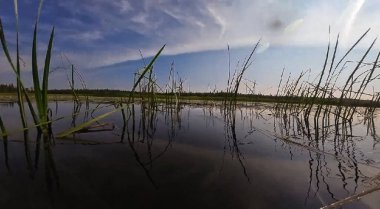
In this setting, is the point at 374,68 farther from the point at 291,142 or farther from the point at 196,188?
the point at 196,188

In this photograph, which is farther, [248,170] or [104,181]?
[248,170]

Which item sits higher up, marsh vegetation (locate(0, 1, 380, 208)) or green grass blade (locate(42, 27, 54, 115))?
green grass blade (locate(42, 27, 54, 115))

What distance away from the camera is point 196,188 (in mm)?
1531

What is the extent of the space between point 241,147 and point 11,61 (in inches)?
77.9

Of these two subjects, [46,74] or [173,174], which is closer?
[173,174]

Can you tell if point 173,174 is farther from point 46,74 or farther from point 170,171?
point 46,74

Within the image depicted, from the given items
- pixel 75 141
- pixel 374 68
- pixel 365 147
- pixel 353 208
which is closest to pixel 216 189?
pixel 353 208

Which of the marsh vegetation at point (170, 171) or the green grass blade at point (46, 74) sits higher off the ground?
the green grass blade at point (46, 74)

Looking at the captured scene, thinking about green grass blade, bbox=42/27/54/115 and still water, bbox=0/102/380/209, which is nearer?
still water, bbox=0/102/380/209

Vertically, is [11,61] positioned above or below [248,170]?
above

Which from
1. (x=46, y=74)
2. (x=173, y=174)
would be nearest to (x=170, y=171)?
(x=173, y=174)

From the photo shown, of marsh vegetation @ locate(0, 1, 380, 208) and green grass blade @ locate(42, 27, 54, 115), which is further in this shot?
green grass blade @ locate(42, 27, 54, 115)

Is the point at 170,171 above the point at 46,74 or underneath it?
underneath

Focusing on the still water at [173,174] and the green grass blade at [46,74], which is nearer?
the still water at [173,174]
